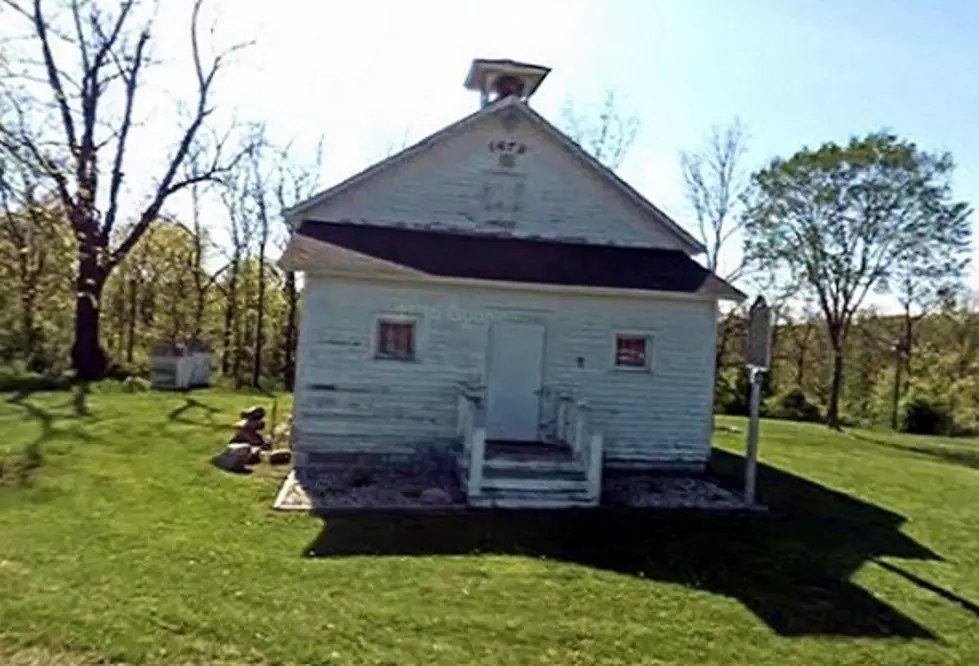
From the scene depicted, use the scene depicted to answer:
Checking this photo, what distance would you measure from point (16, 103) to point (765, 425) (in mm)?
21872

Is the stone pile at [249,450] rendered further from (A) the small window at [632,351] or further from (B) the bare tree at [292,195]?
(B) the bare tree at [292,195]

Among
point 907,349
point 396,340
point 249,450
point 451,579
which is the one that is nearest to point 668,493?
point 396,340

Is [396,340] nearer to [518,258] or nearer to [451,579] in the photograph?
[518,258]

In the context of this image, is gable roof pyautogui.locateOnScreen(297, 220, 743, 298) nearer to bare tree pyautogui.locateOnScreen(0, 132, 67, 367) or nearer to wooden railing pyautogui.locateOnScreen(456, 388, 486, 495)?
wooden railing pyautogui.locateOnScreen(456, 388, 486, 495)

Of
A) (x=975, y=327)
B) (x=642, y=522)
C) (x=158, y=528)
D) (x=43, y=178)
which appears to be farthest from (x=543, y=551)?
(x=975, y=327)

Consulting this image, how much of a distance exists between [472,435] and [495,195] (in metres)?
5.19

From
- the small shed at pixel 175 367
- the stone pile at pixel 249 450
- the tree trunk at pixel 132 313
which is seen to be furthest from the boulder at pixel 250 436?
the tree trunk at pixel 132 313

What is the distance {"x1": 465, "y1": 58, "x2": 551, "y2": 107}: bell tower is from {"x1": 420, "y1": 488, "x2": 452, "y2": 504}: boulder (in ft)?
26.2

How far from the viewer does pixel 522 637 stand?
22.1 ft

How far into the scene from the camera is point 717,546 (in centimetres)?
982

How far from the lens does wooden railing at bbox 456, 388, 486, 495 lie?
1127 centimetres

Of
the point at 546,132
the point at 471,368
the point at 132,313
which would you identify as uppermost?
the point at 546,132

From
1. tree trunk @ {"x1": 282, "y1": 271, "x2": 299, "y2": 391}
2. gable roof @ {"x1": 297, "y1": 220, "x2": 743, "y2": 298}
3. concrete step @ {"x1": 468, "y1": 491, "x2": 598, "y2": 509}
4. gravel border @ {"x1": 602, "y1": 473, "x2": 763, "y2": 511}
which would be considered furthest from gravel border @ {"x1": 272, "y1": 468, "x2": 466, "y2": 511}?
tree trunk @ {"x1": 282, "y1": 271, "x2": 299, "y2": 391}

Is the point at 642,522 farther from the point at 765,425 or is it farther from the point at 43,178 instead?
the point at 765,425
